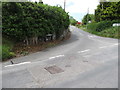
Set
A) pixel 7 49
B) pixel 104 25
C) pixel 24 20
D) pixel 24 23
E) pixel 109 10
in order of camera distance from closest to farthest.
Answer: pixel 7 49
pixel 24 23
pixel 24 20
pixel 104 25
pixel 109 10

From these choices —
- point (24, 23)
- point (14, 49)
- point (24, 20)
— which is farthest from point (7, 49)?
point (24, 20)

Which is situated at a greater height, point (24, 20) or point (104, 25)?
point (104, 25)

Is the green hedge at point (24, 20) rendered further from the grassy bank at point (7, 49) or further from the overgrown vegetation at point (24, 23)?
the grassy bank at point (7, 49)

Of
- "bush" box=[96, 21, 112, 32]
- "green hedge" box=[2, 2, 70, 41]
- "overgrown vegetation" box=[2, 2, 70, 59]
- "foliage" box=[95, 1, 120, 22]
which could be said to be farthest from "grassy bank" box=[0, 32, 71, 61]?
"foliage" box=[95, 1, 120, 22]

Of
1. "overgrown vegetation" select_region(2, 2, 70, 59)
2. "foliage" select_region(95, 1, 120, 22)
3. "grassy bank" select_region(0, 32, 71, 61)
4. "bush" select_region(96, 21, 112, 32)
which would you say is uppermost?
"foliage" select_region(95, 1, 120, 22)

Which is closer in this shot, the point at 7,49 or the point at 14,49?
the point at 7,49

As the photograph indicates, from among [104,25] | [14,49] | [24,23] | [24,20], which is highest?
[104,25]

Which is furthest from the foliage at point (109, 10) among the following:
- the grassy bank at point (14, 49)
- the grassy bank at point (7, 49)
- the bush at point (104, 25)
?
the grassy bank at point (7, 49)

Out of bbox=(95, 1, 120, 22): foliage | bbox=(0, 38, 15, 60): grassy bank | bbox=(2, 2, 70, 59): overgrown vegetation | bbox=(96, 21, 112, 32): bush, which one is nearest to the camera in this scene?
bbox=(0, 38, 15, 60): grassy bank

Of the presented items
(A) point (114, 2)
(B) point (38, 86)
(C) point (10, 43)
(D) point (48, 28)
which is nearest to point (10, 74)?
(B) point (38, 86)

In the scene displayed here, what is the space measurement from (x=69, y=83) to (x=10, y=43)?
7.22 m

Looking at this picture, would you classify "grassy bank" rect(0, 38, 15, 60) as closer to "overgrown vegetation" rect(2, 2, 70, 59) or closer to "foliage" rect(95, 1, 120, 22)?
"overgrown vegetation" rect(2, 2, 70, 59)

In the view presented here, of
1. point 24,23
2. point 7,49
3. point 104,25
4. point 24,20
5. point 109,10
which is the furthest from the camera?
point 109,10

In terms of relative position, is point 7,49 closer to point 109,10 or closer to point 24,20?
point 24,20
